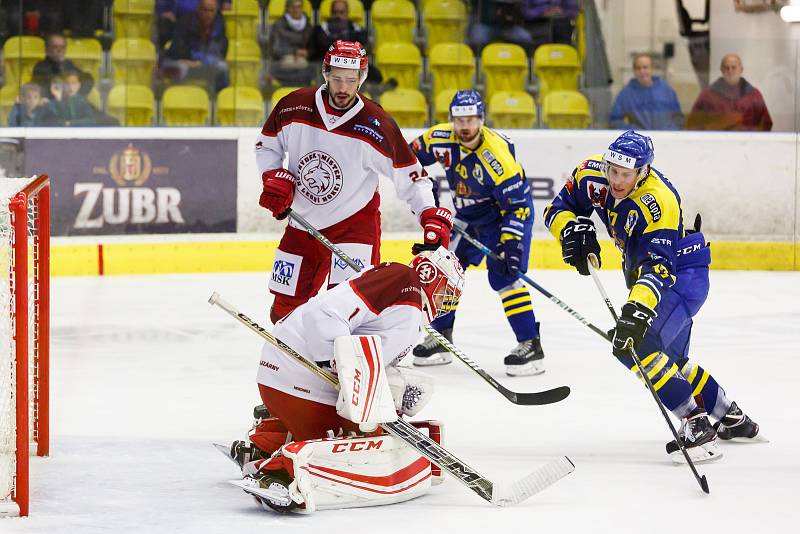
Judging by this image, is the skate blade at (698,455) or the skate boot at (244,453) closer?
the skate boot at (244,453)

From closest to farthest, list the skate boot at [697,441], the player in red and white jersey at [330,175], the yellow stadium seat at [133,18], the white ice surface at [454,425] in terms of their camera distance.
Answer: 1. the white ice surface at [454,425]
2. the skate boot at [697,441]
3. the player in red and white jersey at [330,175]
4. the yellow stadium seat at [133,18]

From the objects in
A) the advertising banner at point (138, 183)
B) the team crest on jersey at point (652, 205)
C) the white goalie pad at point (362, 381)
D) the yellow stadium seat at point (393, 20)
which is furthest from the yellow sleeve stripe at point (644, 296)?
the yellow stadium seat at point (393, 20)

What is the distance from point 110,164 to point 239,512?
5.11m

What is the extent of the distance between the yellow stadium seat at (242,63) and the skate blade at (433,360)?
10.8 feet

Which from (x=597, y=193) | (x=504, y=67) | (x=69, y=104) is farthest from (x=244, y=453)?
(x=504, y=67)

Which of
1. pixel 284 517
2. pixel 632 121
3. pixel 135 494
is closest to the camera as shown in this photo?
pixel 284 517

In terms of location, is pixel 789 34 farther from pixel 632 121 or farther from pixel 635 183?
pixel 635 183

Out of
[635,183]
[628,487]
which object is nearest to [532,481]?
[628,487]

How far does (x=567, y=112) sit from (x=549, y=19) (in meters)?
0.77

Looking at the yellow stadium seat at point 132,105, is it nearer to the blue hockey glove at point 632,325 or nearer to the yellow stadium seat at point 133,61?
the yellow stadium seat at point 133,61

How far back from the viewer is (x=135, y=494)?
3.53 m

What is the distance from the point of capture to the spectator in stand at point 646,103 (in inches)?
354

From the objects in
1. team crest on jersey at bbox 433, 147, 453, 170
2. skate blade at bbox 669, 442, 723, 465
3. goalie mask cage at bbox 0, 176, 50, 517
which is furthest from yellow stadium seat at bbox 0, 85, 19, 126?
skate blade at bbox 669, 442, 723, 465

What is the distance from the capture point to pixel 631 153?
3912 mm
